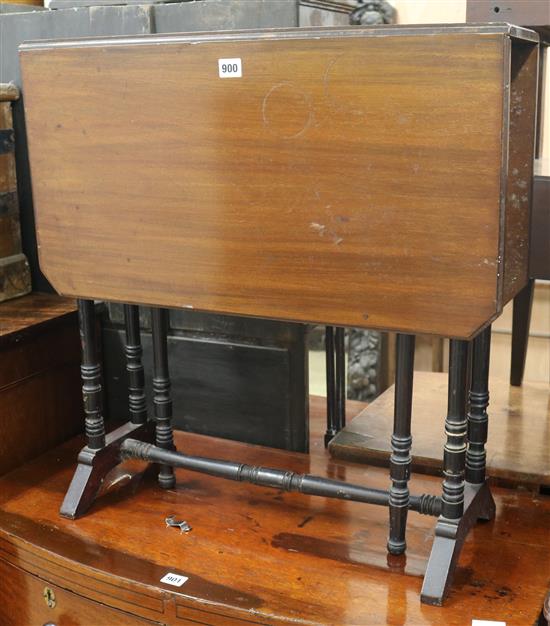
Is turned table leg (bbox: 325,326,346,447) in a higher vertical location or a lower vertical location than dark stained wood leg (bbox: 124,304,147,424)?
lower

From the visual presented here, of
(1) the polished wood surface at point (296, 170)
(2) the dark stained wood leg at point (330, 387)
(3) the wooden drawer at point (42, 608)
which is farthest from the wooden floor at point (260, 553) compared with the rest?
(1) the polished wood surface at point (296, 170)

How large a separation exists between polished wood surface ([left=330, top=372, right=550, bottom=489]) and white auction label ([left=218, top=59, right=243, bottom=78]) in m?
1.02

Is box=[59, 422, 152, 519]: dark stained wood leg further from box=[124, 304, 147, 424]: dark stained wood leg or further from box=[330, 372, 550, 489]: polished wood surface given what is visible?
box=[330, 372, 550, 489]: polished wood surface

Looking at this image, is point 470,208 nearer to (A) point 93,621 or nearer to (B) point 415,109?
(B) point 415,109

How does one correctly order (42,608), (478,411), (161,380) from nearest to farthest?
(478,411)
(42,608)
(161,380)

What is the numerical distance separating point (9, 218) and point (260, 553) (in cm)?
122

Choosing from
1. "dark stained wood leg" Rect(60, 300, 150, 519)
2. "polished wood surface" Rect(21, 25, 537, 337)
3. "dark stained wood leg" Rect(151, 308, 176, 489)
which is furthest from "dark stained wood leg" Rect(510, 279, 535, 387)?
"dark stained wood leg" Rect(60, 300, 150, 519)

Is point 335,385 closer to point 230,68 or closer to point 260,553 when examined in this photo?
point 260,553

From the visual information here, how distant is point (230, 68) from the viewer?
63.5 inches

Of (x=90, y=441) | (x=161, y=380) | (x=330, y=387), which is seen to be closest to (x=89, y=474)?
(x=90, y=441)

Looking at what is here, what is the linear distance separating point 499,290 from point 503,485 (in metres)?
0.79

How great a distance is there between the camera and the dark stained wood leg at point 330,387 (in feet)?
7.59

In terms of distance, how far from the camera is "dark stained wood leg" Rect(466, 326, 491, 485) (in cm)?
183

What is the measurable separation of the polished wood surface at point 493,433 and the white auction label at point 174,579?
628 millimetres
